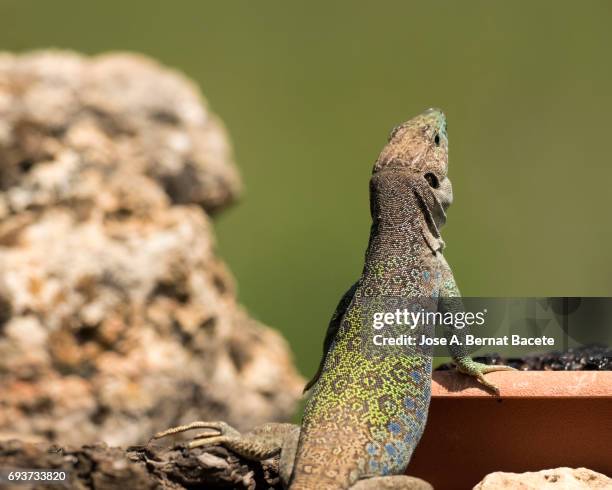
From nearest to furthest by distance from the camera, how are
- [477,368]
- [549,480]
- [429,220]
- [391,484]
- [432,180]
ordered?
[391,484]
[549,480]
[477,368]
[429,220]
[432,180]

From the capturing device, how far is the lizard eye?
3.74 meters

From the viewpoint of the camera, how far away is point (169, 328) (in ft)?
16.9

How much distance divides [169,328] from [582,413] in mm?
2588

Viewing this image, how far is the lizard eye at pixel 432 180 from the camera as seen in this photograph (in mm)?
3741

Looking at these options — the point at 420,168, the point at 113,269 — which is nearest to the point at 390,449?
the point at 420,168

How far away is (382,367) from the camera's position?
3.21 meters

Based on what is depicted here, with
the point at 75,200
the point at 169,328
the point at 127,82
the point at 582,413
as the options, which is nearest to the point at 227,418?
the point at 169,328

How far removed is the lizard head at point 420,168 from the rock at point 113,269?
5.91 ft

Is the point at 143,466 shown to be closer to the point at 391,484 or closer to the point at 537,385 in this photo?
the point at 391,484

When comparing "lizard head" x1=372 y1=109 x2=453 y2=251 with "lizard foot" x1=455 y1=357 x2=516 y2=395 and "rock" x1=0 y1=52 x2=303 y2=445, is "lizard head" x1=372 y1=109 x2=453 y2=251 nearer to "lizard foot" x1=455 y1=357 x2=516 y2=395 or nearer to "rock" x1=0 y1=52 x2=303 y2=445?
"lizard foot" x1=455 y1=357 x2=516 y2=395

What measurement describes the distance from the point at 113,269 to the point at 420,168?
2.02 m

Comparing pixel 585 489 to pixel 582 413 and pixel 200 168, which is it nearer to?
pixel 582 413

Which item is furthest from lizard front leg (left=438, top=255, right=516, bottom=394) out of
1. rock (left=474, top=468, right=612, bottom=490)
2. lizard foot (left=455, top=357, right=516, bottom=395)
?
rock (left=474, top=468, right=612, bottom=490)

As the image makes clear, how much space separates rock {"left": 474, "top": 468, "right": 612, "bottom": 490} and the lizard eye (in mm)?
1185
